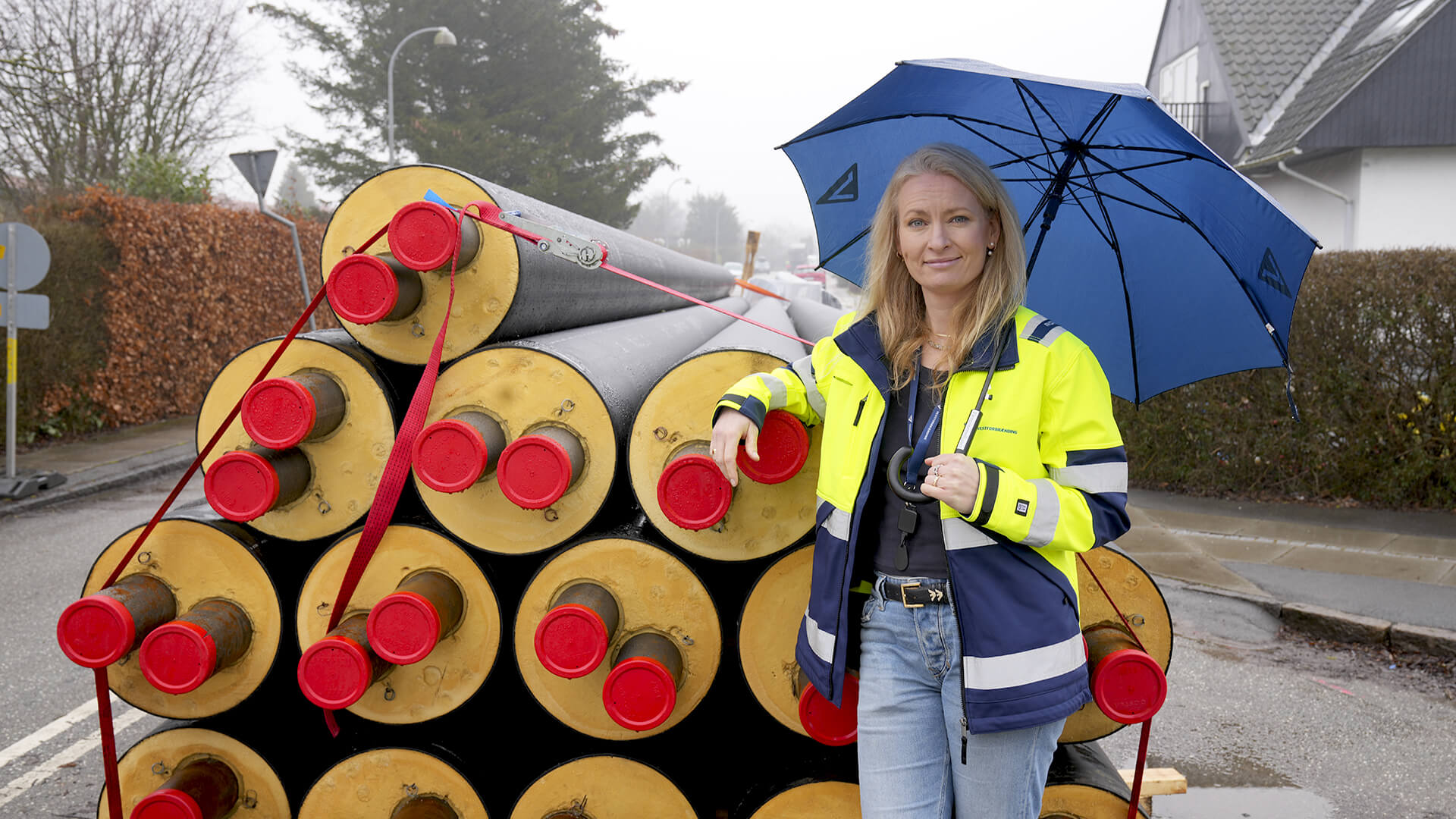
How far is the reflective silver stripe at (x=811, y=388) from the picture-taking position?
2090 mm

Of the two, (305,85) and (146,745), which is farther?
(305,85)

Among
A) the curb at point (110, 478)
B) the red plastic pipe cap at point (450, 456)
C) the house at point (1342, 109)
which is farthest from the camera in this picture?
the house at point (1342, 109)

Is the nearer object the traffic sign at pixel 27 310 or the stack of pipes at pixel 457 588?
the stack of pipes at pixel 457 588

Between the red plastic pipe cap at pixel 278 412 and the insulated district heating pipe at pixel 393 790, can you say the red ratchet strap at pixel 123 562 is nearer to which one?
the red plastic pipe cap at pixel 278 412

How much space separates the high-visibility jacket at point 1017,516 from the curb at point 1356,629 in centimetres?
436

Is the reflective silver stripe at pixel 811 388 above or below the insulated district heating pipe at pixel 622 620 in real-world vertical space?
above

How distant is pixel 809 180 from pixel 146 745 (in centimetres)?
228

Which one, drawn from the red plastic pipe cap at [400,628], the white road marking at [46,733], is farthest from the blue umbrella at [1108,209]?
the white road marking at [46,733]

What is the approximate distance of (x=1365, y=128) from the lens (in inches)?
546

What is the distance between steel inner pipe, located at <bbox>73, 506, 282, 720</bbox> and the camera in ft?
7.64

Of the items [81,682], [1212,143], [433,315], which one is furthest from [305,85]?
[433,315]

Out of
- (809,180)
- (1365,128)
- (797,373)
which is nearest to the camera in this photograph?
(797,373)

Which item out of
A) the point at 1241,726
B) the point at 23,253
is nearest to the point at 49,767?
the point at 1241,726

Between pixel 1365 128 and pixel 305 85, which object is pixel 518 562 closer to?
pixel 1365 128
